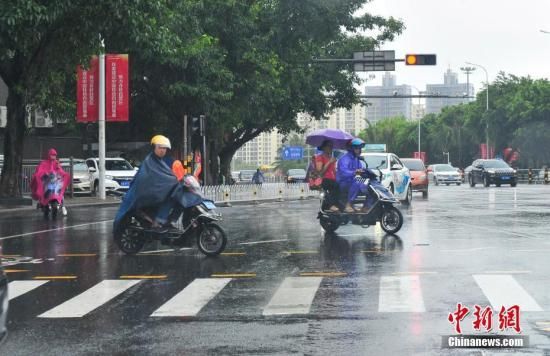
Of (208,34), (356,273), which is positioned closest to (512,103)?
(208,34)

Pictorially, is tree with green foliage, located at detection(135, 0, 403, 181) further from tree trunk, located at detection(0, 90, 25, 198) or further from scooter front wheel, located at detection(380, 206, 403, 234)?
scooter front wheel, located at detection(380, 206, 403, 234)

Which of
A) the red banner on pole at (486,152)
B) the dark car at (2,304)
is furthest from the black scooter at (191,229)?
the red banner on pole at (486,152)

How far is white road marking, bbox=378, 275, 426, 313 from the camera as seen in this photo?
7715 mm

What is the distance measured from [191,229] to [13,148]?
16.7 metres

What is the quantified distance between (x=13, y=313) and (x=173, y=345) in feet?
7.28

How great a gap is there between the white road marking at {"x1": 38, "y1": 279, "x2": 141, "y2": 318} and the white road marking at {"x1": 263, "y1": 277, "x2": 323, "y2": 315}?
1.70m

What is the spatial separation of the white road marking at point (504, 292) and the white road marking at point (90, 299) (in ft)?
12.4

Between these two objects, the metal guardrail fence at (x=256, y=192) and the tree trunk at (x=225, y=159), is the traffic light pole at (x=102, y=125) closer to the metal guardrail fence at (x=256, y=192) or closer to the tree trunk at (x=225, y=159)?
the metal guardrail fence at (x=256, y=192)

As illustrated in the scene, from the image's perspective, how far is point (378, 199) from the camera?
1512cm

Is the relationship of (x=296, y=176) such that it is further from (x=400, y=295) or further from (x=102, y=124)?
(x=400, y=295)

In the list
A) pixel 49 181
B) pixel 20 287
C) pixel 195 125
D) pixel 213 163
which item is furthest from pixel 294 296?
pixel 213 163

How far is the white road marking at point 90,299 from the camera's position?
7.77 m

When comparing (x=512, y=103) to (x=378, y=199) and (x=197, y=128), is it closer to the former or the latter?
(x=197, y=128)

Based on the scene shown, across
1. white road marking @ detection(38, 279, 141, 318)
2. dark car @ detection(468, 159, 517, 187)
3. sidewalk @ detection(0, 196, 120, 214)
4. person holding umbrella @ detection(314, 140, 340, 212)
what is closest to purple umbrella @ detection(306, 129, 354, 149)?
person holding umbrella @ detection(314, 140, 340, 212)
